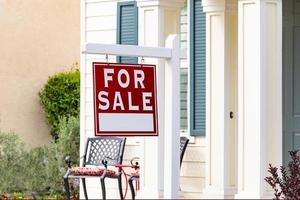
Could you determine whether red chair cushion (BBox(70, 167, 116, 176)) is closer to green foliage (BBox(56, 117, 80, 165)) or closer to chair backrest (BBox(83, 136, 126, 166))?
chair backrest (BBox(83, 136, 126, 166))

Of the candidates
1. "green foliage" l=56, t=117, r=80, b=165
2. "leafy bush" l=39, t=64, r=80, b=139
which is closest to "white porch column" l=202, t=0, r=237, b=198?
"green foliage" l=56, t=117, r=80, b=165

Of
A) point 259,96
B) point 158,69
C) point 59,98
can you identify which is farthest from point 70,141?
point 259,96

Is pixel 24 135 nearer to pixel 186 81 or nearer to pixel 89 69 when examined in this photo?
Answer: pixel 89 69

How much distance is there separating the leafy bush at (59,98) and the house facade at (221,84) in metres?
4.93

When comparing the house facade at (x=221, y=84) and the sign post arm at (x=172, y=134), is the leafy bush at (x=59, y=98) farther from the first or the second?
the sign post arm at (x=172, y=134)

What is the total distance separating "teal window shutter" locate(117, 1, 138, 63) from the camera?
14414 mm

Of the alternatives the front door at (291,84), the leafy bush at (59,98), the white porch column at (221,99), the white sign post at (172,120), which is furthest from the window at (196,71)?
the leafy bush at (59,98)

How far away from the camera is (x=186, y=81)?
13.9 metres

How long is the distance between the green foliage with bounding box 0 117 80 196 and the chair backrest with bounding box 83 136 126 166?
1758 millimetres

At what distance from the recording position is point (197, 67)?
44.6 ft

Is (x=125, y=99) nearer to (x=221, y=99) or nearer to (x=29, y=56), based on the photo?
(x=221, y=99)

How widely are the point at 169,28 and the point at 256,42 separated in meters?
1.99

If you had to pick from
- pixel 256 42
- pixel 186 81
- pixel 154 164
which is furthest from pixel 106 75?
pixel 186 81

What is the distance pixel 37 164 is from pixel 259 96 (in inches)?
253
